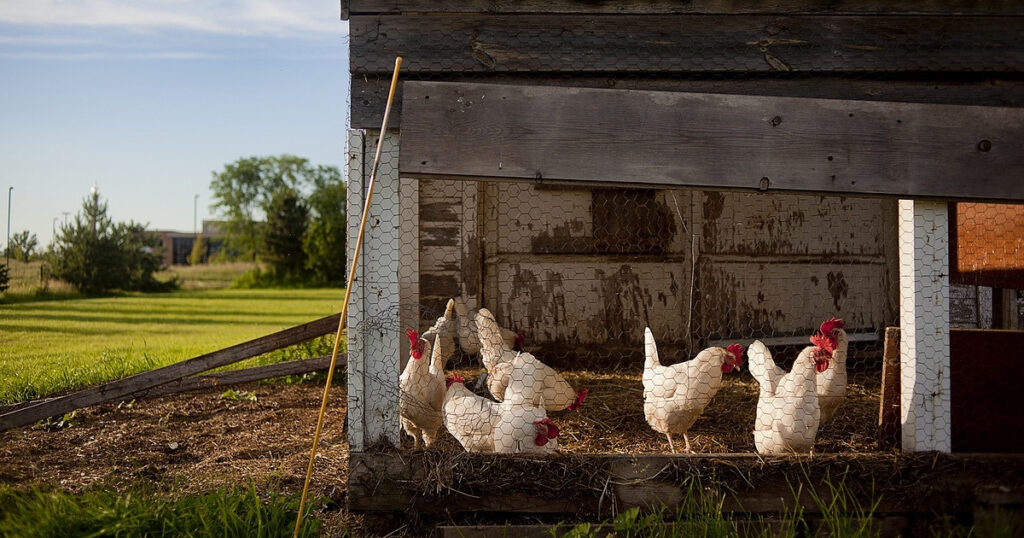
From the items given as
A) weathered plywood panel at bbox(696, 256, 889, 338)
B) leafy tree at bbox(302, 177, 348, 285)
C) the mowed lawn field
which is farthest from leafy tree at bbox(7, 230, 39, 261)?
leafy tree at bbox(302, 177, 348, 285)

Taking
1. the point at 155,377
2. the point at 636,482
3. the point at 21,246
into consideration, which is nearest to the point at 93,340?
the point at 21,246

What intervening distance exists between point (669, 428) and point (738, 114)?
1468mm

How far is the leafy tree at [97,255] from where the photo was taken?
8.73m

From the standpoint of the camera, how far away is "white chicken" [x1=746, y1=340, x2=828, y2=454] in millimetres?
2791

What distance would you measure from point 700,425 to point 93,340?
521 cm

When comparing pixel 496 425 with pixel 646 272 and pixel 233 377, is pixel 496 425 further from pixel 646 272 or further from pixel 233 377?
pixel 646 272

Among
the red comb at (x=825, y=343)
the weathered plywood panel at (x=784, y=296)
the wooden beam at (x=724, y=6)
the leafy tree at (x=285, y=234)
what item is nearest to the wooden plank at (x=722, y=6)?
the wooden beam at (x=724, y=6)

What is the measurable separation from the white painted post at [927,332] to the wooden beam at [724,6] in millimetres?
779

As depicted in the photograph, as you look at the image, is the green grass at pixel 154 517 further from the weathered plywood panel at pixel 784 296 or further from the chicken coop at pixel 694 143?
the weathered plywood panel at pixel 784 296

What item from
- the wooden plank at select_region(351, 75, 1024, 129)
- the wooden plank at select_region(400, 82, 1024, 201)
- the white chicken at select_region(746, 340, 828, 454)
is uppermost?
the wooden plank at select_region(351, 75, 1024, 129)

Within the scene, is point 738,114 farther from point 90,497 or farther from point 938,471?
point 90,497

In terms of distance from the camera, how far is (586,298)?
233 inches

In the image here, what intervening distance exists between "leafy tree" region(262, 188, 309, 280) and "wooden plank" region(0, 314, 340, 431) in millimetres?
21504

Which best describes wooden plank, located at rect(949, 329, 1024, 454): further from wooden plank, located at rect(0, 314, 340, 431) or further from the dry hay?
wooden plank, located at rect(0, 314, 340, 431)
